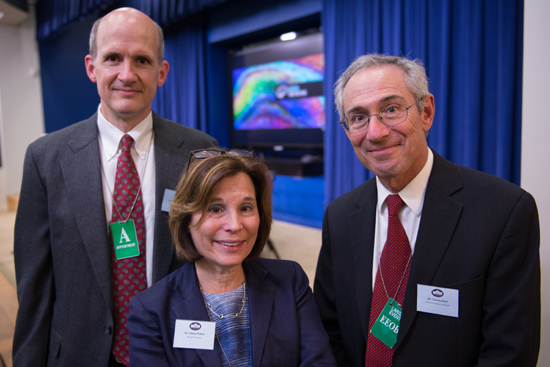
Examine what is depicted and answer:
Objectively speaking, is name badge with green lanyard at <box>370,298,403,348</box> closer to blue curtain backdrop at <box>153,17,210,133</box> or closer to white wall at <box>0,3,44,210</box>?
blue curtain backdrop at <box>153,17,210,133</box>

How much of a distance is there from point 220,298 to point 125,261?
0.37 metres

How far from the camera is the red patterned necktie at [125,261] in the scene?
1319 millimetres

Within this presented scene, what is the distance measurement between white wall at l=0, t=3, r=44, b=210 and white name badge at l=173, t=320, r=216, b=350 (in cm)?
803

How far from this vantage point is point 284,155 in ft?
20.4

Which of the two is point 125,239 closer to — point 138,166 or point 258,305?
point 138,166

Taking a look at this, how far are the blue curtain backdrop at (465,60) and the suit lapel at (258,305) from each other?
2575 millimetres

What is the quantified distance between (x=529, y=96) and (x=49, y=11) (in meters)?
7.93

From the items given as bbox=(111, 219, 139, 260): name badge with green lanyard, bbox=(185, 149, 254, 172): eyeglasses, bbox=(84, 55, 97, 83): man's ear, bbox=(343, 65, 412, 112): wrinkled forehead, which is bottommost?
bbox=(111, 219, 139, 260): name badge with green lanyard

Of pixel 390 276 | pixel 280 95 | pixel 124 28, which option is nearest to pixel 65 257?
pixel 124 28

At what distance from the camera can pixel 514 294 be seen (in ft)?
3.73

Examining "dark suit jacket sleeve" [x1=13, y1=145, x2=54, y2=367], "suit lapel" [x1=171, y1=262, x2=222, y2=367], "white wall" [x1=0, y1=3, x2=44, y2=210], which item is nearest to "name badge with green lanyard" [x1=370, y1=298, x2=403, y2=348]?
"suit lapel" [x1=171, y1=262, x2=222, y2=367]

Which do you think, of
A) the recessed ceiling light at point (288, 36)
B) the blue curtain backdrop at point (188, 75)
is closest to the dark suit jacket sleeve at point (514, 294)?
the recessed ceiling light at point (288, 36)

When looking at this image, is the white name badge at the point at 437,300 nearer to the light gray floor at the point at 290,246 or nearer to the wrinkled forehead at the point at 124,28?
the wrinkled forehead at the point at 124,28

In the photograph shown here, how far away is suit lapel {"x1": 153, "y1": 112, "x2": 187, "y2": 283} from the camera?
1.35 m
